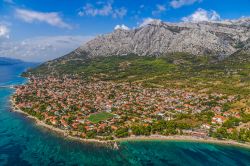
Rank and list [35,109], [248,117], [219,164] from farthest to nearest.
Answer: [35,109]
[248,117]
[219,164]

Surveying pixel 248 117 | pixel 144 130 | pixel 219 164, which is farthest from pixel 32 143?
pixel 248 117

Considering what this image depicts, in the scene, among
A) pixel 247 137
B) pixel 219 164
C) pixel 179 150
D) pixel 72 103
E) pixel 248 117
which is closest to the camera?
pixel 219 164

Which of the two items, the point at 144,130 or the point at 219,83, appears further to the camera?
the point at 219,83

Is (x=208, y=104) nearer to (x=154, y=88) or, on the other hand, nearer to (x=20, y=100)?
(x=154, y=88)

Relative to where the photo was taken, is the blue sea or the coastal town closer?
the blue sea

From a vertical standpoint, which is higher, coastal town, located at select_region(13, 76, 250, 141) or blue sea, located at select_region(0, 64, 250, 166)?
coastal town, located at select_region(13, 76, 250, 141)
